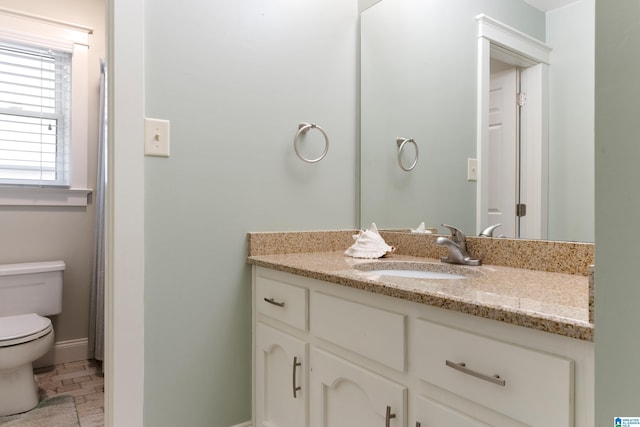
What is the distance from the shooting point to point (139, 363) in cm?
129

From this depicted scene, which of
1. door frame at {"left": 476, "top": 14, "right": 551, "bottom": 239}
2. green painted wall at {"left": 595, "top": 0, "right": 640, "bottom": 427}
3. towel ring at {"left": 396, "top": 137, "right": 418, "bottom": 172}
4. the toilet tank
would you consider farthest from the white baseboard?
green painted wall at {"left": 595, "top": 0, "right": 640, "bottom": 427}

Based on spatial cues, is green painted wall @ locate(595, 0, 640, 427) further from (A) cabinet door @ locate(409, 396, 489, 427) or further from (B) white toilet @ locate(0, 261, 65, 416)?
(B) white toilet @ locate(0, 261, 65, 416)

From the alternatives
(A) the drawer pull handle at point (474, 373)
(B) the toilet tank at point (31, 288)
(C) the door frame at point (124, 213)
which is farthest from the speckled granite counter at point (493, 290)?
(B) the toilet tank at point (31, 288)

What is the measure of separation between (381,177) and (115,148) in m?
1.06

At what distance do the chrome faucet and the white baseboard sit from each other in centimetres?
230

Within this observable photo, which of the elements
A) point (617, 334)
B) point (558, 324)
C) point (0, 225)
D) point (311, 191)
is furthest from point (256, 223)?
point (0, 225)

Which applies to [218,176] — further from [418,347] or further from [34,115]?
[34,115]

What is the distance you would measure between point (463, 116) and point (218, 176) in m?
0.91

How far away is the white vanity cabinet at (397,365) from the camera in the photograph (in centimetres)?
66

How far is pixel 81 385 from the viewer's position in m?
2.15

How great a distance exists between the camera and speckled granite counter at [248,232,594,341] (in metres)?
0.66

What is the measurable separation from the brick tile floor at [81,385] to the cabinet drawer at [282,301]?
1.01 metres

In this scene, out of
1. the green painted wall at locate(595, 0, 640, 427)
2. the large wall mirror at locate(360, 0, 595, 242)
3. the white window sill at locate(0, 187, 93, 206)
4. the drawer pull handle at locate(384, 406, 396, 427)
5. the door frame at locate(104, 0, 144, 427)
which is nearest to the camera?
the green painted wall at locate(595, 0, 640, 427)

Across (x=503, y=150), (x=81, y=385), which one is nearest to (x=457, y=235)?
(x=503, y=150)
